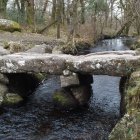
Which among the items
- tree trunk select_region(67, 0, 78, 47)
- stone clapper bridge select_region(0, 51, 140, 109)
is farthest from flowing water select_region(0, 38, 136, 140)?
tree trunk select_region(67, 0, 78, 47)

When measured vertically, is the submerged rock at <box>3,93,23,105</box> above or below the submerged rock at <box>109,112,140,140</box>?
below

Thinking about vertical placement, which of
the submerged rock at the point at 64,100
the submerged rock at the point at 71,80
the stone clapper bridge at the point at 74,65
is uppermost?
the stone clapper bridge at the point at 74,65

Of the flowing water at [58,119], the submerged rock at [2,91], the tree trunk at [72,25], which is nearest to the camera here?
the flowing water at [58,119]

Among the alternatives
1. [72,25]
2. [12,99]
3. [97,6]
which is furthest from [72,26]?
[12,99]

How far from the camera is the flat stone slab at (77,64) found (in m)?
11.7

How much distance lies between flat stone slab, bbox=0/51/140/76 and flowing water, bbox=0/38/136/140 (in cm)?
148

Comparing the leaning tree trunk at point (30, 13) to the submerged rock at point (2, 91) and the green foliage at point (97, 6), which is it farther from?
the submerged rock at point (2, 91)

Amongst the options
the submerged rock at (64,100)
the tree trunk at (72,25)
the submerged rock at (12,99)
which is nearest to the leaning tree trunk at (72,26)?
the tree trunk at (72,25)

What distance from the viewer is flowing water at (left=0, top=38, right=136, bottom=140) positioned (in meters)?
10.3

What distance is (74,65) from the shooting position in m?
12.1

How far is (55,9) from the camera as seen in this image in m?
34.0

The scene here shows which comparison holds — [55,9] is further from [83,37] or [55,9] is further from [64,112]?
[64,112]

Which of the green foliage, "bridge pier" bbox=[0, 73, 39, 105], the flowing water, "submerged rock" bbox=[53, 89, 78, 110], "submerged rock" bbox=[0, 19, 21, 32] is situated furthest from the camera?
the green foliage

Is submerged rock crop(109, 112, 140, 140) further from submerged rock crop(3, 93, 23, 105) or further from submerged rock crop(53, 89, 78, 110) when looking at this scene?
submerged rock crop(3, 93, 23, 105)
